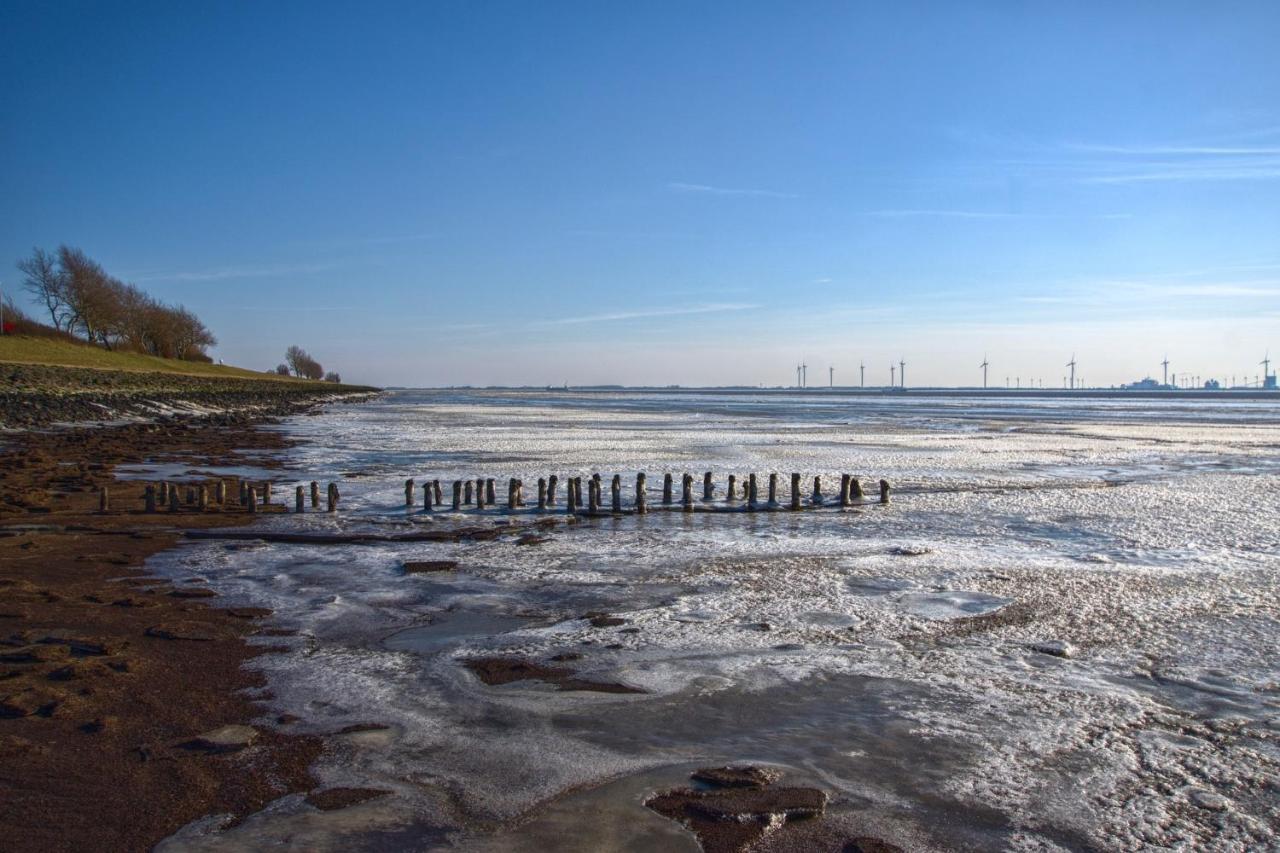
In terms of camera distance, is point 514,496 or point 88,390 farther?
point 88,390

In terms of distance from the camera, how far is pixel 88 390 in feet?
160

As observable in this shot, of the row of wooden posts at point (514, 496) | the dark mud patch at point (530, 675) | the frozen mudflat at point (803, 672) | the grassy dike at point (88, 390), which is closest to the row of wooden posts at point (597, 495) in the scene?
the row of wooden posts at point (514, 496)

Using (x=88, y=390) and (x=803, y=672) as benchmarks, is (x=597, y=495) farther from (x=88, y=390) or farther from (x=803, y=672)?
(x=88, y=390)

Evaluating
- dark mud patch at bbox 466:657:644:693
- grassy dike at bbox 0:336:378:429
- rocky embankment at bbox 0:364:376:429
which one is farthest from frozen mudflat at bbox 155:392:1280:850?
grassy dike at bbox 0:336:378:429

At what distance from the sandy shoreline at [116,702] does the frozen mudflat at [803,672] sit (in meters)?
0.31

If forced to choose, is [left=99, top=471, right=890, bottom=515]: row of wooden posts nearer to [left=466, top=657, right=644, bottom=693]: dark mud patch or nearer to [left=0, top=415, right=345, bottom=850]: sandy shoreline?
[left=0, top=415, right=345, bottom=850]: sandy shoreline

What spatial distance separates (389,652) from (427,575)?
3.31m

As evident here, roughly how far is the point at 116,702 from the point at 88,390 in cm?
4938

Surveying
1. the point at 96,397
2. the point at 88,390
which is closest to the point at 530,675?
the point at 96,397

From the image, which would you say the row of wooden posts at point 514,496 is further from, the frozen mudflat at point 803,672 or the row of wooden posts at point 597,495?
the frozen mudflat at point 803,672

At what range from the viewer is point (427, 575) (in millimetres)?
11438

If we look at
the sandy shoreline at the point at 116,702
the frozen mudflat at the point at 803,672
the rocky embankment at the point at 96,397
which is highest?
the rocky embankment at the point at 96,397

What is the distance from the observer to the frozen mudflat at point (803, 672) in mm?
5219

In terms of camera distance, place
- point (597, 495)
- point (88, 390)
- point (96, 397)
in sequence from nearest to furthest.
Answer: point (597, 495), point (96, 397), point (88, 390)
